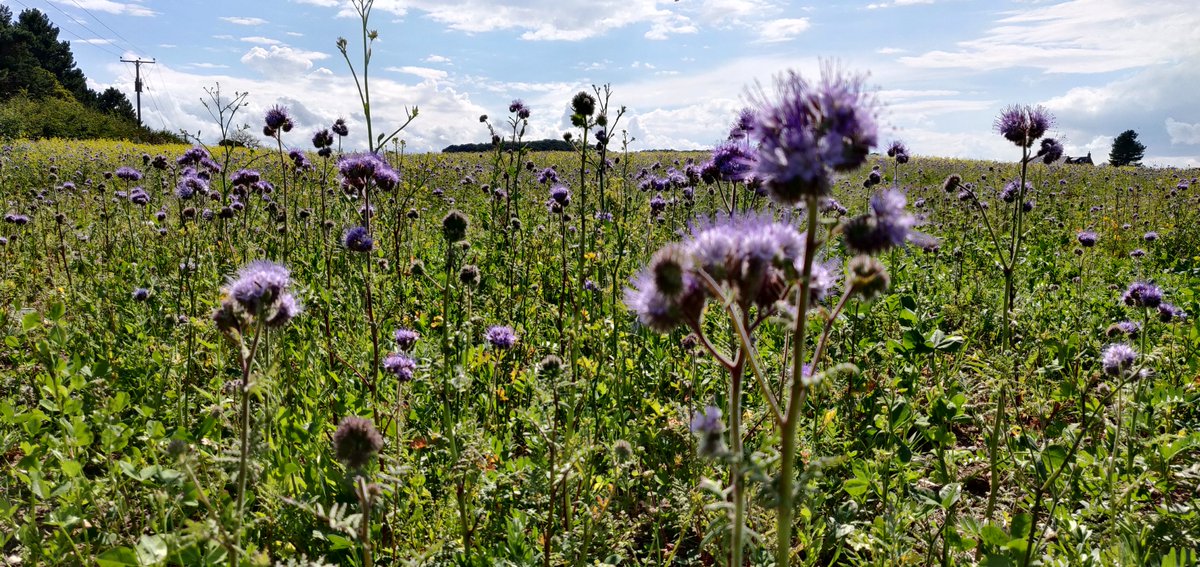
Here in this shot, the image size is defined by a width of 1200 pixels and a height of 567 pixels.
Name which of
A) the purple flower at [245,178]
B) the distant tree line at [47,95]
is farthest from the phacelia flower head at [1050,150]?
the distant tree line at [47,95]

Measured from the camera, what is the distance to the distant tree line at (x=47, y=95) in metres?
40.3

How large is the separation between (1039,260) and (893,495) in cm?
638

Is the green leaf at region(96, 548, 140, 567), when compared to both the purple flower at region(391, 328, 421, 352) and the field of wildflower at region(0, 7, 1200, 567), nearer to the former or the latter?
the field of wildflower at region(0, 7, 1200, 567)

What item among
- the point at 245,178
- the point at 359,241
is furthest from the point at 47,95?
the point at 359,241

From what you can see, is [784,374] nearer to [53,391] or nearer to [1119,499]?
[1119,499]

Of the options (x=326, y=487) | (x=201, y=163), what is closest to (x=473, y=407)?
(x=326, y=487)

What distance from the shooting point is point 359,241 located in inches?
145

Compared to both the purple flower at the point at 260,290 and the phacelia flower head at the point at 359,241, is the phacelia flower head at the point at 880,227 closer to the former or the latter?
the purple flower at the point at 260,290

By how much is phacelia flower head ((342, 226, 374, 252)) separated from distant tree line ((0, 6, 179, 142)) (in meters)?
29.7

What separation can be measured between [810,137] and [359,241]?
293cm

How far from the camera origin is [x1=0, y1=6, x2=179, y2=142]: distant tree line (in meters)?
40.3

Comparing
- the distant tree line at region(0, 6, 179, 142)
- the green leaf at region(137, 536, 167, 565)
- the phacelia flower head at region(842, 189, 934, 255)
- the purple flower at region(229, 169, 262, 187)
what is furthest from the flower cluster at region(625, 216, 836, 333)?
the distant tree line at region(0, 6, 179, 142)

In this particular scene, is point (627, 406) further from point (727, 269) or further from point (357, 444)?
point (727, 269)

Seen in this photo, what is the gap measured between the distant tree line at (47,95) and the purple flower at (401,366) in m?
30.4
